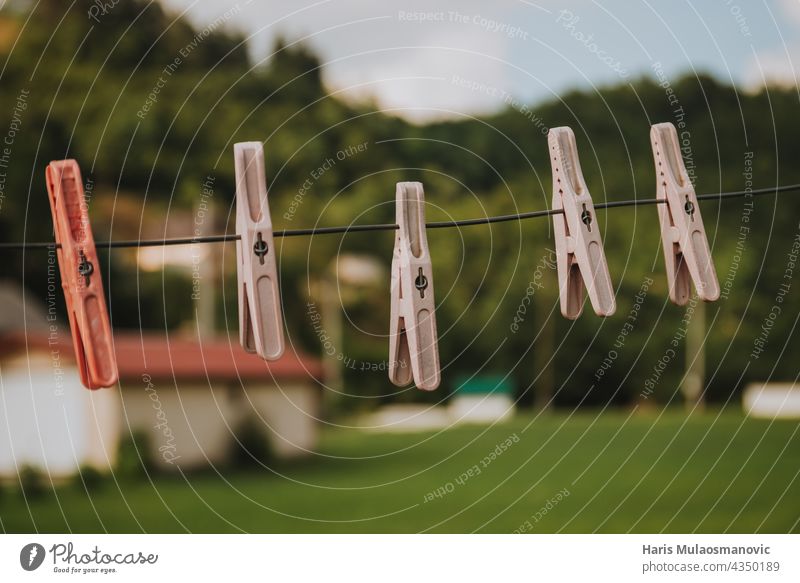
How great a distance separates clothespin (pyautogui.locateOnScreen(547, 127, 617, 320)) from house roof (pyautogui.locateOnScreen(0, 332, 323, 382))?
8.52 meters

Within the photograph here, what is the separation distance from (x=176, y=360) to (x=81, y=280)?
10719 mm

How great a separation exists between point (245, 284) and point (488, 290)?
82.9 ft

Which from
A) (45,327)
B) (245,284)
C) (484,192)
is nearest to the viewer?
(245,284)

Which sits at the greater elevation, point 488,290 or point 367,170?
point 367,170

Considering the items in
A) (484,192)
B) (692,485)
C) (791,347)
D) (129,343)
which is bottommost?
(692,485)

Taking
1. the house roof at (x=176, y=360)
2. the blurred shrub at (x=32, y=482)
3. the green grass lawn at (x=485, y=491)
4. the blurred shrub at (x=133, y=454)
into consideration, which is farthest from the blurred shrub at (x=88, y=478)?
the house roof at (x=176, y=360)

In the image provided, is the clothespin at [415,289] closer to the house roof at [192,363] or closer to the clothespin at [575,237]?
the clothespin at [575,237]

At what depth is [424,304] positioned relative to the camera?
245cm

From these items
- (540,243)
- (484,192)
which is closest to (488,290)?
(540,243)

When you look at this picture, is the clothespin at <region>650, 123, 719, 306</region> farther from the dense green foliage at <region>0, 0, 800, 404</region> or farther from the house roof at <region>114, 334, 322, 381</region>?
the dense green foliage at <region>0, 0, 800, 404</region>

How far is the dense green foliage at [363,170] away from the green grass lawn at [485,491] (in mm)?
3120

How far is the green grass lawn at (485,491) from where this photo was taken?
1103cm
